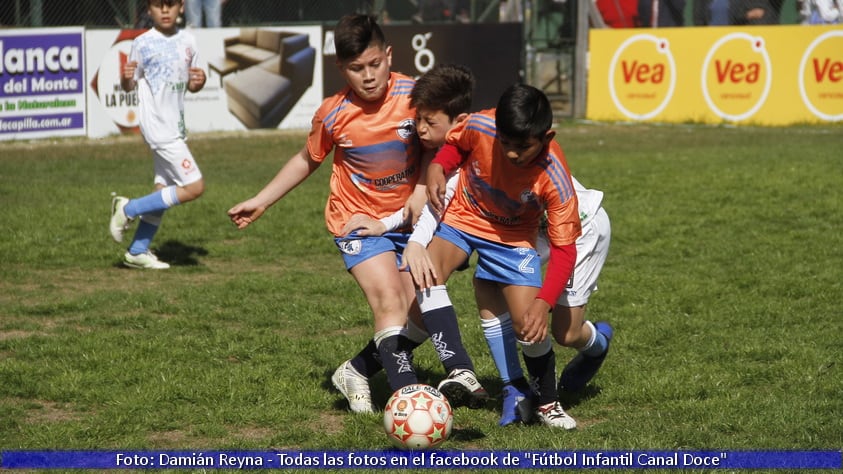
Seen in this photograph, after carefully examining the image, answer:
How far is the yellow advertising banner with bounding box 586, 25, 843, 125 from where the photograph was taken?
749 inches

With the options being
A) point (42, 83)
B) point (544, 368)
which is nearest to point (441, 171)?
point (544, 368)

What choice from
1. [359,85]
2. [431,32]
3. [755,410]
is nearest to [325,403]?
[359,85]

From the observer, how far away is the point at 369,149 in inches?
221

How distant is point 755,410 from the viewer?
5.52m

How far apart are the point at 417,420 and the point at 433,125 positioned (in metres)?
1.52

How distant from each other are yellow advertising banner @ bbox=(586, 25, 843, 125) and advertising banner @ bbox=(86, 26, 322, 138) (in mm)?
5870

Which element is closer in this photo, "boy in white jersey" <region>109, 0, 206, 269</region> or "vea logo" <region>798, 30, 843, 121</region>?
"boy in white jersey" <region>109, 0, 206, 269</region>

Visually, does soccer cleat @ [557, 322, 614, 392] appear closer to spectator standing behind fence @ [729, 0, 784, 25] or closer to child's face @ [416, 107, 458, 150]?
child's face @ [416, 107, 458, 150]

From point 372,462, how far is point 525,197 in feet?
4.67

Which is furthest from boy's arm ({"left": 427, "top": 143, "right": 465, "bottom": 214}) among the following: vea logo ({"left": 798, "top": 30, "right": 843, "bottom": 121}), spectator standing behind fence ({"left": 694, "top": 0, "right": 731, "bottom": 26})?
spectator standing behind fence ({"left": 694, "top": 0, "right": 731, "bottom": 26})

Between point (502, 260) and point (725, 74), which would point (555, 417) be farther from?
point (725, 74)

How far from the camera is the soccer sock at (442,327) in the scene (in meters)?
5.44

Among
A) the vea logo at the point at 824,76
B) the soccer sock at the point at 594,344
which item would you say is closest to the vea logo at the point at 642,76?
the vea logo at the point at 824,76

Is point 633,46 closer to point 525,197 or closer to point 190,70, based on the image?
point 190,70
